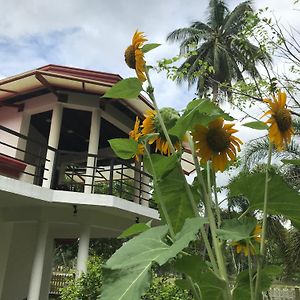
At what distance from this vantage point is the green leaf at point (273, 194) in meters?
0.92

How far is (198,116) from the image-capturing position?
0.95 m

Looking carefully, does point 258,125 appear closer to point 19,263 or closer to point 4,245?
point 4,245

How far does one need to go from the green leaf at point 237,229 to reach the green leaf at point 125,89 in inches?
15.1

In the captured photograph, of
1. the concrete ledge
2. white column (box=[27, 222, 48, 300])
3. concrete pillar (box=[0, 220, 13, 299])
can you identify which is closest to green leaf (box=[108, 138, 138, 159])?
the concrete ledge

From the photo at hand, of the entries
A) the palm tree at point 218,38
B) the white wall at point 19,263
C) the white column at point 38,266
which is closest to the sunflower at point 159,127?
the white column at point 38,266

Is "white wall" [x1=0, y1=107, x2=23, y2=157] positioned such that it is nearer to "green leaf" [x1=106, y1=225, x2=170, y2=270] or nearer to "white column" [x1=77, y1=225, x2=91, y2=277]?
"white column" [x1=77, y1=225, x2=91, y2=277]

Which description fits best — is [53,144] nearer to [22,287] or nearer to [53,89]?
[53,89]

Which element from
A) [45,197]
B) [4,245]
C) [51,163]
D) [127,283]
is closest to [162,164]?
[127,283]

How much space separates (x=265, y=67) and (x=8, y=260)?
6161mm

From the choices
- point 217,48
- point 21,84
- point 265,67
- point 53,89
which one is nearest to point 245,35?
point 265,67

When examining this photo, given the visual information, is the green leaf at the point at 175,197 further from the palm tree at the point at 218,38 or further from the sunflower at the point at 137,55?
the palm tree at the point at 218,38

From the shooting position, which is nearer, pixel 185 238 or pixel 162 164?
pixel 185 238

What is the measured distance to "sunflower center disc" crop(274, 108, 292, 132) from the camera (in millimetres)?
950

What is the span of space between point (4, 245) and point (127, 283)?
24.8 ft
